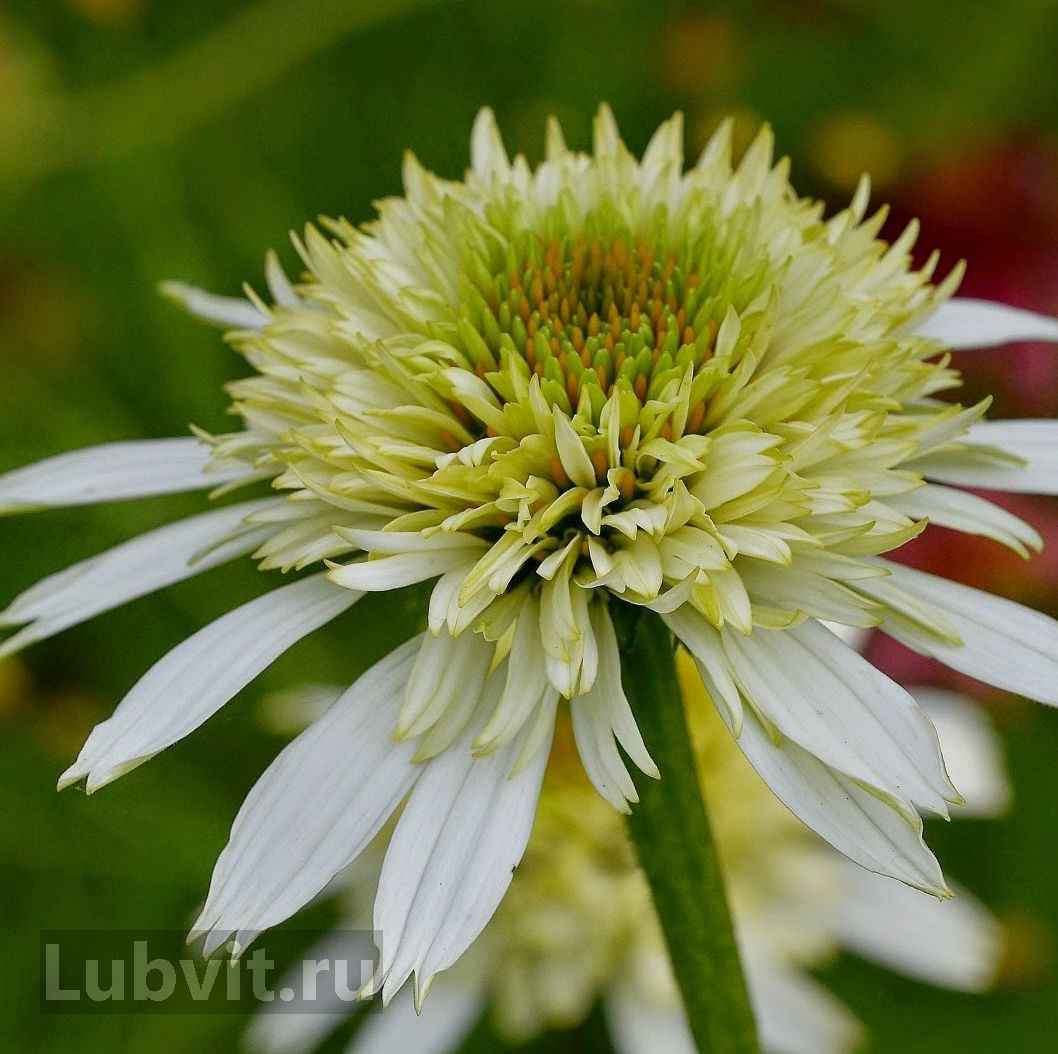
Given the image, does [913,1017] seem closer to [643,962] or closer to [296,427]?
[643,962]

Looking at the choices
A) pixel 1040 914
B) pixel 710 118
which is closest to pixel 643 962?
pixel 1040 914

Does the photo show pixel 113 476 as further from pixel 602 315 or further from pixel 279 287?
pixel 602 315

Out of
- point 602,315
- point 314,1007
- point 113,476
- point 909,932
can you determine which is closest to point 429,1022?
point 314,1007

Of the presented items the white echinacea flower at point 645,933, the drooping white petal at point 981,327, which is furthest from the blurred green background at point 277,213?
the drooping white petal at point 981,327

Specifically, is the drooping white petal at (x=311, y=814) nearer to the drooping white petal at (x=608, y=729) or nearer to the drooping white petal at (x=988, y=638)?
the drooping white petal at (x=608, y=729)

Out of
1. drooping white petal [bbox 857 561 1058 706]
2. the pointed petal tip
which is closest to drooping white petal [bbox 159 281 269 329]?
the pointed petal tip
